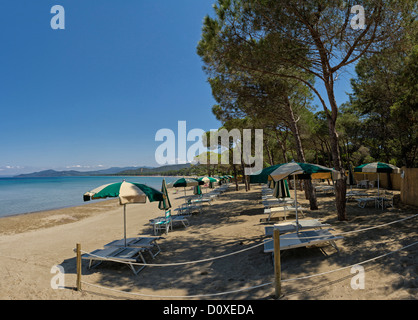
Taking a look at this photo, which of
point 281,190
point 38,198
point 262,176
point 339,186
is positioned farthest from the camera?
point 38,198

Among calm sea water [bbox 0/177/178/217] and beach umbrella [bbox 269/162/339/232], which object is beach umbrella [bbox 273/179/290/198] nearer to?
beach umbrella [bbox 269/162/339/232]

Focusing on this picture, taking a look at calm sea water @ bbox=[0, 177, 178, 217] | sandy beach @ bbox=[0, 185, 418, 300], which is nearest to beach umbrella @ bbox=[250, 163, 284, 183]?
sandy beach @ bbox=[0, 185, 418, 300]

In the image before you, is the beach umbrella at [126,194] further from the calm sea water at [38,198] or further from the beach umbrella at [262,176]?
the calm sea water at [38,198]

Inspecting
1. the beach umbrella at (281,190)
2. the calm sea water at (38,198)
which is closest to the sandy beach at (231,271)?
the beach umbrella at (281,190)

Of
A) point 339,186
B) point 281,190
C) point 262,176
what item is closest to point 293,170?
point 262,176

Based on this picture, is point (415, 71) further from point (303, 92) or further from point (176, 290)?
point (176, 290)

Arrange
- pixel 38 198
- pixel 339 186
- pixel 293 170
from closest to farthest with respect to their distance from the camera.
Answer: pixel 293 170
pixel 339 186
pixel 38 198

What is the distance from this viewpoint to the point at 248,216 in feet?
35.9

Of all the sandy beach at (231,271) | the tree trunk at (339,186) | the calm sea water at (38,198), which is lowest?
the calm sea water at (38,198)

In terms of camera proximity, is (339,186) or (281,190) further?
(339,186)

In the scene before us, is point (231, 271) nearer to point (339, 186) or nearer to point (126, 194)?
point (126, 194)

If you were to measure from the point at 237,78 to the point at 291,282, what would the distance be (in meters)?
9.45
